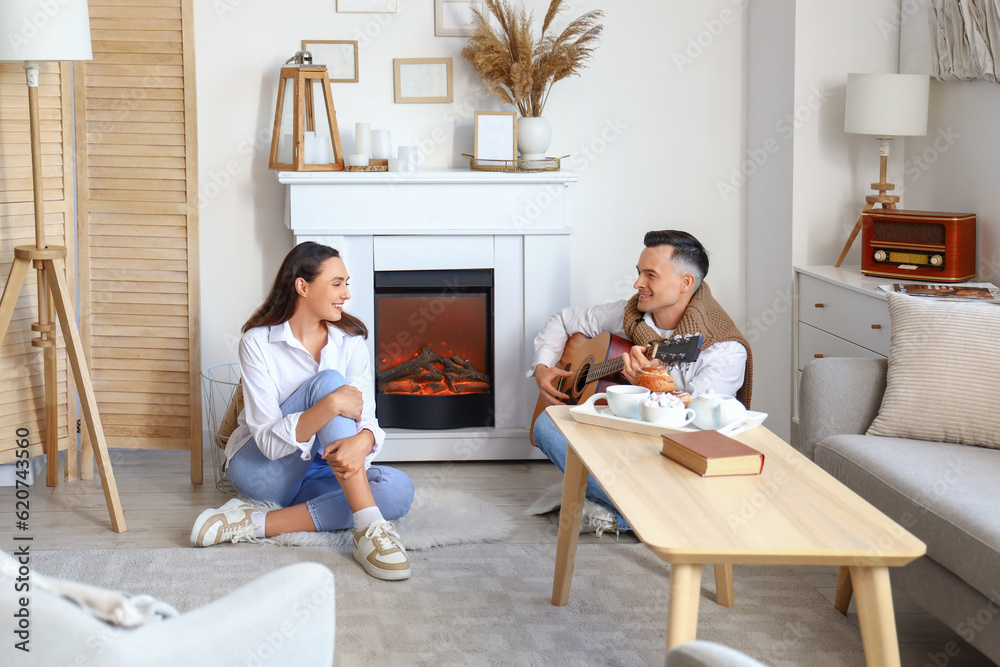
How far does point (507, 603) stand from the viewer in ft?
7.81

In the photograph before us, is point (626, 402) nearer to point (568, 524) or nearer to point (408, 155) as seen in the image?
point (568, 524)

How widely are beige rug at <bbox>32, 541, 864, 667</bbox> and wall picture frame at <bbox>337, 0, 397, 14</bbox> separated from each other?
212 centimetres

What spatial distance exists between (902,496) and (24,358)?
2737 mm

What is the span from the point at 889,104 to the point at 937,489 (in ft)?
5.59

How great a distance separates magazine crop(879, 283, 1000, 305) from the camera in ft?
9.06

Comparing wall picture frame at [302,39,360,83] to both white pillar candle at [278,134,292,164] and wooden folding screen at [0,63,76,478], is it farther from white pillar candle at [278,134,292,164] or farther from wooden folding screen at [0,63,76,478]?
wooden folding screen at [0,63,76,478]

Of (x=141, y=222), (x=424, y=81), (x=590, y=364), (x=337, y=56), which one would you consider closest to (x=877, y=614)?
(x=590, y=364)

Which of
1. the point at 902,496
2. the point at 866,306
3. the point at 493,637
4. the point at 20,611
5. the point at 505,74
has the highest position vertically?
the point at 505,74

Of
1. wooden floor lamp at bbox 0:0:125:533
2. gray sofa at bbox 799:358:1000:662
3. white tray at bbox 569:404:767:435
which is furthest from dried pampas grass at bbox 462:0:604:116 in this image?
white tray at bbox 569:404:767:435

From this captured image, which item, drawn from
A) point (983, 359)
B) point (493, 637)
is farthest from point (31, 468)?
point (983, 359)

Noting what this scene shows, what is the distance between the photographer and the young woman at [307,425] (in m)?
2.67

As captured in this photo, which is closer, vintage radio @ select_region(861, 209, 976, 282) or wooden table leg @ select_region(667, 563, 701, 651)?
wooden table leg @ select_region(667, 563, 701, 651)

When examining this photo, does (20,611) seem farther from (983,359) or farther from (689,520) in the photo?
(983,359)

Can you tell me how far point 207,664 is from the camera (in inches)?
41.3
